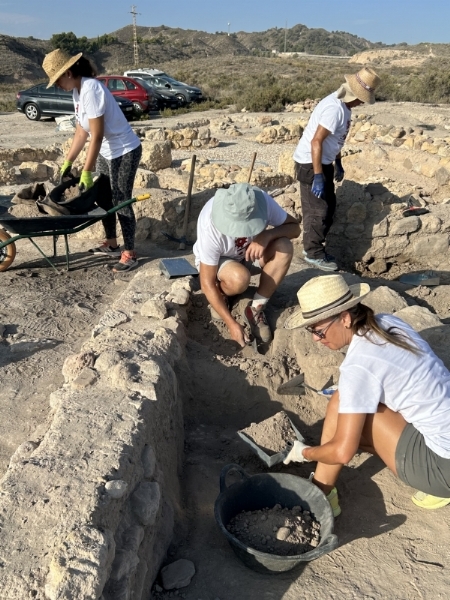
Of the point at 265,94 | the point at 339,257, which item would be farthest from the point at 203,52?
the point at 339,257

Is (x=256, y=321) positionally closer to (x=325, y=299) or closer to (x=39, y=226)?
(x=325, y=299)

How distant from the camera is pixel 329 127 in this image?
16.7 feet

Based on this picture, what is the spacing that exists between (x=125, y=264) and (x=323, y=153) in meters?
2.28

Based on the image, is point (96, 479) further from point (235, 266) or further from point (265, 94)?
point (265, 94)

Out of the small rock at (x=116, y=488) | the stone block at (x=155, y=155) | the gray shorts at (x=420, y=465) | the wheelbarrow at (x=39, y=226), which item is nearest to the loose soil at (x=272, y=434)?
the gray shorts at (x=420, y=465)

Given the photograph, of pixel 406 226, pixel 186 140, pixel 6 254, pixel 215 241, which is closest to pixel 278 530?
pixel 215 241

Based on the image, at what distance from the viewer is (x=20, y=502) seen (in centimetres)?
203

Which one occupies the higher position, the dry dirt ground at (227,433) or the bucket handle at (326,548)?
the bucket handle at (326,548)

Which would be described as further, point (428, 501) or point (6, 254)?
point (6, 254)

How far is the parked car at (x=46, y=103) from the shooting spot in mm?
16516

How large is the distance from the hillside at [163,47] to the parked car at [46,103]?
23213 millimetres

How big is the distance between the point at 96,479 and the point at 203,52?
61.1m

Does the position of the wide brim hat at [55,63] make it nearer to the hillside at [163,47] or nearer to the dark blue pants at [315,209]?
the dark blue pants at [315,209]

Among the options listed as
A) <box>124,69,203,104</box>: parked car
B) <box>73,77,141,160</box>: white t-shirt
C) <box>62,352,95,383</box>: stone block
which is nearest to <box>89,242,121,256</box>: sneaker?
<box>73,77,141,160</box>: white t-shirt
